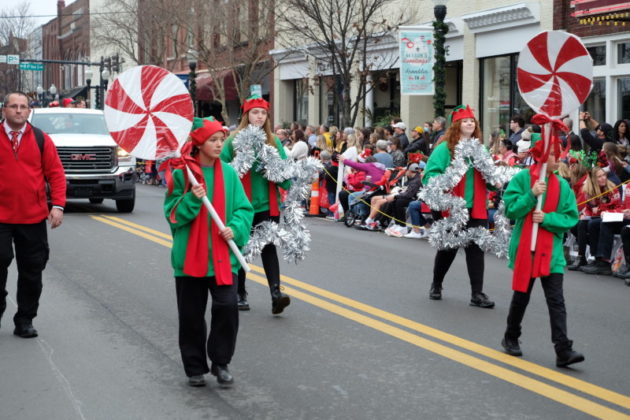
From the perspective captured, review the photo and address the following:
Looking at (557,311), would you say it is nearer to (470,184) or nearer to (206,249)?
(206,249)

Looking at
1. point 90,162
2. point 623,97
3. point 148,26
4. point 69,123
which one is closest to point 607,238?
point 623,97

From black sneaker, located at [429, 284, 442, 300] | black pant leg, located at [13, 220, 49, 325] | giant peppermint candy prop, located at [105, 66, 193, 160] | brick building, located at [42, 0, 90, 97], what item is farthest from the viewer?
brick building, located at [42, 0, 90, 97]

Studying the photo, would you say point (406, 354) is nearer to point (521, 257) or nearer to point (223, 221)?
point (521, 257)

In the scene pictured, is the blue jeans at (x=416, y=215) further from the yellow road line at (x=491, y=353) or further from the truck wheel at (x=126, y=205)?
the truck wheel at (x=126, y=205)

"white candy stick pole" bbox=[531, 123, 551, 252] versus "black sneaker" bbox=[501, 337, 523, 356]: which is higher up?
"white candy stick pole" bbox=[531, 123, 551, 252]

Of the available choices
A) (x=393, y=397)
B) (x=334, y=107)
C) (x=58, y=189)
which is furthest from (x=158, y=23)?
(x=393, y=397)

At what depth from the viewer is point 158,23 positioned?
40.2 metres

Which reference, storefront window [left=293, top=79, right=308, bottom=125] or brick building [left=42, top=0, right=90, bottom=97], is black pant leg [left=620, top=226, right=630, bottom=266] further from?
brick building [left=42, top=0, right=90, bottom=97]

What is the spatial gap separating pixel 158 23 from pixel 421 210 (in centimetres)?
2722

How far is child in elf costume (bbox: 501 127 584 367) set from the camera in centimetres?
670

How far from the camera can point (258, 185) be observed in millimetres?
8539

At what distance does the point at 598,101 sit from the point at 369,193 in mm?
6561

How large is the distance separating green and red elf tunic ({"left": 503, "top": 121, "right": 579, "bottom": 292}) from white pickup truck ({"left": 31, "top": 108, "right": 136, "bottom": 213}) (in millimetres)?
12968

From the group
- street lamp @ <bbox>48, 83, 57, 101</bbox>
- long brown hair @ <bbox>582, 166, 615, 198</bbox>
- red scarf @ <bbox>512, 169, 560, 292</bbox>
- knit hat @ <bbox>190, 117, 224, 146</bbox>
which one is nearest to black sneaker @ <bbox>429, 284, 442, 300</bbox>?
red scarf @ <bbox>512, 169, 560, 292</bbox>
